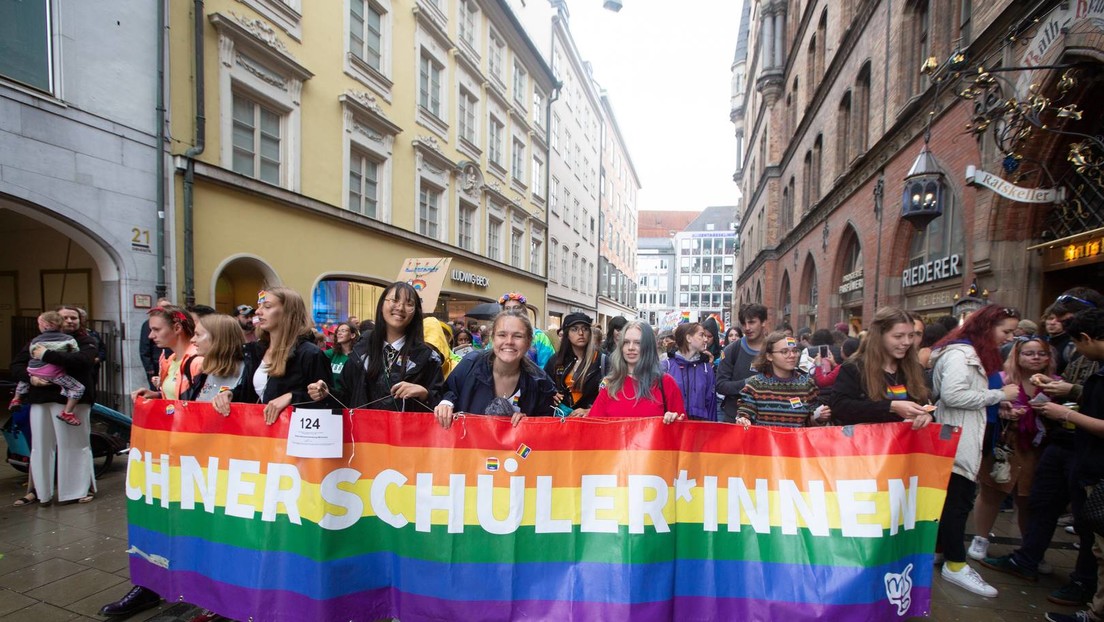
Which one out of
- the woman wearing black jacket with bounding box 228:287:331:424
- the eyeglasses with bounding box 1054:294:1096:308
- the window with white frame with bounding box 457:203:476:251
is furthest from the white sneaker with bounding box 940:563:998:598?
the window with white frame with bounding box 457:203:476:251

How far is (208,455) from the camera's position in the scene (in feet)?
9.82

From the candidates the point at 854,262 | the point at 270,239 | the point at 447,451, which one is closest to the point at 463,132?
the point at 270,239

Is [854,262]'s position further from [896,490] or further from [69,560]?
[69,560]

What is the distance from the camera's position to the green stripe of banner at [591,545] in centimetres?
263

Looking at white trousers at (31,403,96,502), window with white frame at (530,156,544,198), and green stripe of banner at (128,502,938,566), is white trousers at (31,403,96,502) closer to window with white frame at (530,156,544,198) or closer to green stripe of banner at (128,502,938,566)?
green stripe of banner at (128,502,938,566)

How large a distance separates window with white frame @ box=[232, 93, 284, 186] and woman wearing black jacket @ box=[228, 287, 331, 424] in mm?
8305

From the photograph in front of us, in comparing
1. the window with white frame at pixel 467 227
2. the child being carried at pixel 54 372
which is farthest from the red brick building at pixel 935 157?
the window with white frame at pixel 467 227

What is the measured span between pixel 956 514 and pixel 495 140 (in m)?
20.0

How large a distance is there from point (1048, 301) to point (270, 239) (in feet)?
43.4

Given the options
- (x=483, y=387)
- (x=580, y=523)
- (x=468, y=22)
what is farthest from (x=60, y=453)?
(x=468, y=22)

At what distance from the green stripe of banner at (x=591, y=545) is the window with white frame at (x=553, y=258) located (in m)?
25.3

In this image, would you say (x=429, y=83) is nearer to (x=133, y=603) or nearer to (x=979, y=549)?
(x=133, y=603)

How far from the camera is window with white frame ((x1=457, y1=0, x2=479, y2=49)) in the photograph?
57.5ft

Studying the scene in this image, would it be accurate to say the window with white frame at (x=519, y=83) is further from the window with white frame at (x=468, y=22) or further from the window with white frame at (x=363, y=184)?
the window with white frame at (x=363, y=184)
